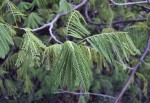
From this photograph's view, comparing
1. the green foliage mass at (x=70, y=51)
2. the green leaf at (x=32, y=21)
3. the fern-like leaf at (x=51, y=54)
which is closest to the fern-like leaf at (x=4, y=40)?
the green foliage mass at (x=70, y=51)

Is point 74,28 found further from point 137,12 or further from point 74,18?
point 137,12

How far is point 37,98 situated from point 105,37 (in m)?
3.00

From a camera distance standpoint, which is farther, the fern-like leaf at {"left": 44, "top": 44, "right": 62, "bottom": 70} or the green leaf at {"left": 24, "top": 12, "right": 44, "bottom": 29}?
the green leaf at {"left": 24, "top": 12, "right": 44, "bottom": 29}

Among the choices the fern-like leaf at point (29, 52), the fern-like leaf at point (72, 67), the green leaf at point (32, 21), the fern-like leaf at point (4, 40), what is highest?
the green leaf at point (32, 21)

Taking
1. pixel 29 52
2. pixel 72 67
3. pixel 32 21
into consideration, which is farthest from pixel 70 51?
pixel 32 21

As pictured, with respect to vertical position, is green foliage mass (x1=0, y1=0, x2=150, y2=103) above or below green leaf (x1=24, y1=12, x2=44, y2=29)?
below

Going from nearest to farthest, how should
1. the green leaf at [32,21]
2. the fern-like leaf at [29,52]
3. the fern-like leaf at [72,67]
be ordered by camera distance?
the fern-like leaf at [72,67] → the fern-like leaf at [29,52] → the green leaf at [32,21]

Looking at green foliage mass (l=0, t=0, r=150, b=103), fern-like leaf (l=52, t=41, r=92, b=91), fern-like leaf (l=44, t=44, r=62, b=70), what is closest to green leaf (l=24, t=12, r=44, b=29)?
green foliage mass (l=0, t=0, r=150, b=103)

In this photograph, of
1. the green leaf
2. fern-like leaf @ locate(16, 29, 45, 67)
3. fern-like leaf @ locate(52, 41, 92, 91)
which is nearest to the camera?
fern-like leaf @ locate(52, 41, 92, 91)

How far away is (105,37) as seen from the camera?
111cm

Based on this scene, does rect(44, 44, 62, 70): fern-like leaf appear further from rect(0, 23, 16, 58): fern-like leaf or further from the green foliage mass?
rect(0, 23, 16, 58): fern-like leaf

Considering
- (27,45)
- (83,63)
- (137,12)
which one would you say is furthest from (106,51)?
(137,12)

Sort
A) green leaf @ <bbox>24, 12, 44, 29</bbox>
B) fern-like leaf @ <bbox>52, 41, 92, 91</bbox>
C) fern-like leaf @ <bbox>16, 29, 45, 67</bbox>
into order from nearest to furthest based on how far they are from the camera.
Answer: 1. fern-like leaf @ <bbox>52, 41, 92, 91</bbox>
2. fern-like leaf @ <bbox>16, 29, 45, 67</bbox>
3. green leaf @ <bbox>24, 12, 44, 29</bbox>

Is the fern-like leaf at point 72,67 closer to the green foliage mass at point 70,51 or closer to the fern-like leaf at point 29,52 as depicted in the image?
the green foliage mass at point 70,51
